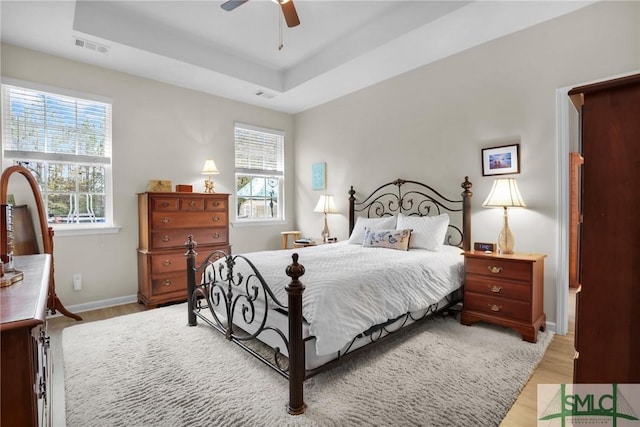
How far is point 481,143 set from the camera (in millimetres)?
3354

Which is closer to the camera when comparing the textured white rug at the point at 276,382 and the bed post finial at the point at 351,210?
the textured white rug at the point at 276,382

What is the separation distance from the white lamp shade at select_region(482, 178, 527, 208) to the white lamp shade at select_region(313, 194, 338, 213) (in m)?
2.29

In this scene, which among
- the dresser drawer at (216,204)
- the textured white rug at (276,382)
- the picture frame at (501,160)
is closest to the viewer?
the textured white rug at (276,382)

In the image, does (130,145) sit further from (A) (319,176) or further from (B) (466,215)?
(B) (466,215)

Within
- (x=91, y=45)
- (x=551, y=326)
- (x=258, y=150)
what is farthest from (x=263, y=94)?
(x=551, y=326)

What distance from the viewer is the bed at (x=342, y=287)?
1.88m

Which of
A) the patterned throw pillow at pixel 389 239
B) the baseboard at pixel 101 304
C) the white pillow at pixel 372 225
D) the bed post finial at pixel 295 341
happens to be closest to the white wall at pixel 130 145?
the baseboard at pixel 101 304

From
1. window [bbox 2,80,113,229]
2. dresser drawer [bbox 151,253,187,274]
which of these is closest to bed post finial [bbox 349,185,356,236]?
dresser drawer [bbox 151,253,187,274]

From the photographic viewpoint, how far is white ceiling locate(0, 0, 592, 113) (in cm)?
286

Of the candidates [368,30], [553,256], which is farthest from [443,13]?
[553,256]

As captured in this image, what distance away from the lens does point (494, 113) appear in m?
3.25

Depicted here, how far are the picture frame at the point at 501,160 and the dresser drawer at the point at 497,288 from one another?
1100 millimetres

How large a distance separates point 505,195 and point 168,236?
365cm

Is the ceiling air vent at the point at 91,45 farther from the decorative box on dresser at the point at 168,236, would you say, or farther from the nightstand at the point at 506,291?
the nightstand at the point at 506,291
